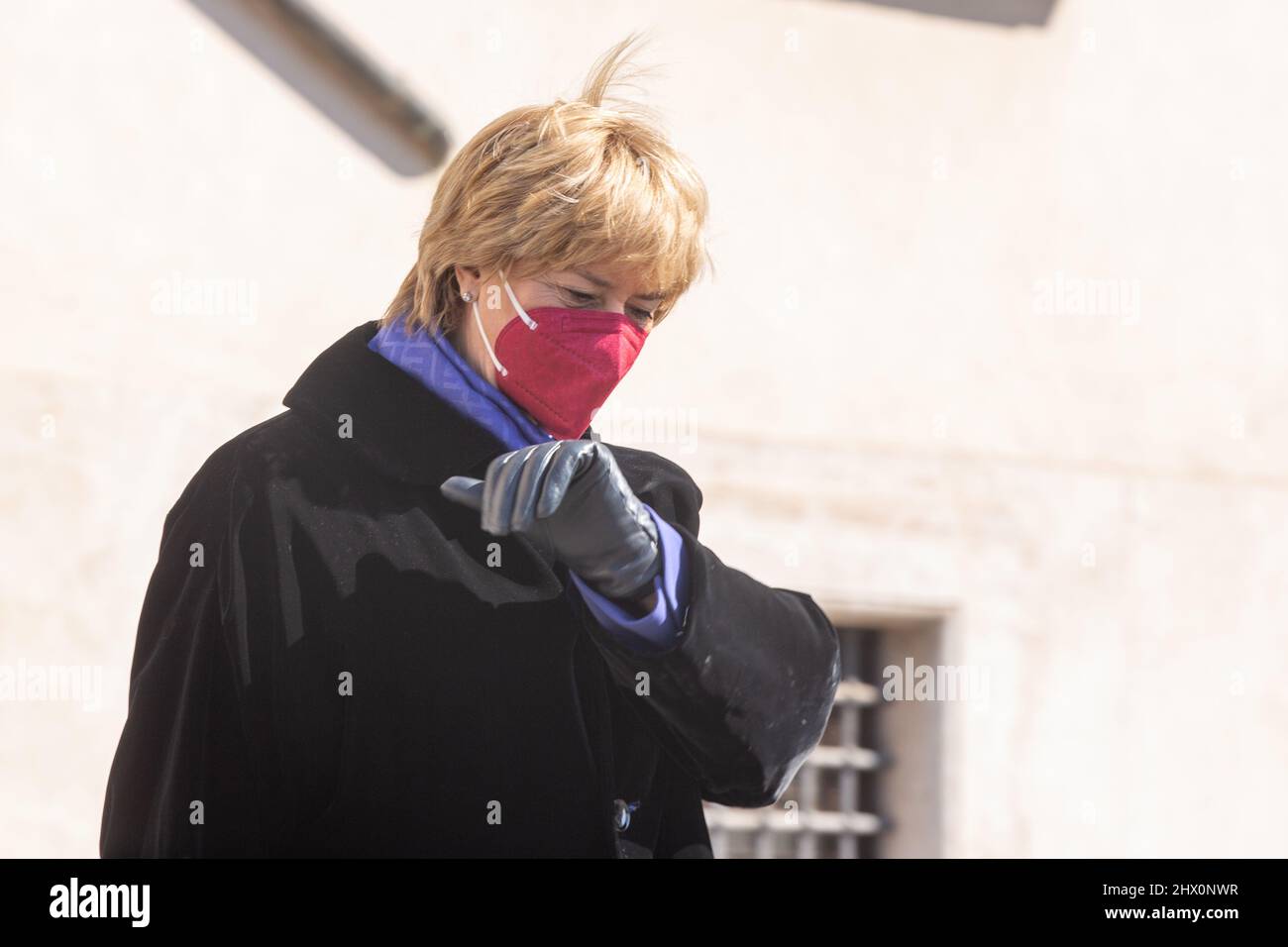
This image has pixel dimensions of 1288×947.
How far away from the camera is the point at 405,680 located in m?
2.26

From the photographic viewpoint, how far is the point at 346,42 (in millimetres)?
5578

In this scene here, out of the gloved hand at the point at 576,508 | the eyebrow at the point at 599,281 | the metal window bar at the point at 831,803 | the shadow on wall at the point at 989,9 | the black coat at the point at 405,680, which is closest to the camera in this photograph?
the gloved hand at the point at 576,508

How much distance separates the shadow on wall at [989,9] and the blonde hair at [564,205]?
13.4 feet

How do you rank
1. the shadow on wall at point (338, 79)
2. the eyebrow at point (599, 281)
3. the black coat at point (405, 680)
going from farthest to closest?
the shadow on wall at point (338, 79) → the eyebrow at point (599, 281) → the black coat at point (405, 680)

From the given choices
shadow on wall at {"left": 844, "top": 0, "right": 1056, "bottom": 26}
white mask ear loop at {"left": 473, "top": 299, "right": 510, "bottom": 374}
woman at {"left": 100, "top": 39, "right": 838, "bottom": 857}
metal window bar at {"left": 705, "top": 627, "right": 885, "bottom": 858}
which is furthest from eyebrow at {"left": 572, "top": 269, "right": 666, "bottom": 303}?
shadow on wall at {"left": 844, "top": 0, "right": 1056, "bottom": 26}

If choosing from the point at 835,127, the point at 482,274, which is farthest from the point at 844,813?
the point at 482,274

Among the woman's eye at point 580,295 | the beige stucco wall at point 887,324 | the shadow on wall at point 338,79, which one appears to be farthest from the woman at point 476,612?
the shadow on wall at point 338,79

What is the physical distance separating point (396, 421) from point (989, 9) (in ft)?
14.6

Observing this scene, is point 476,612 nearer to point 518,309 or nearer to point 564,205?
point 518,309

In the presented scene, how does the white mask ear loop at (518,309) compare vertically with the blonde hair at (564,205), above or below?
below

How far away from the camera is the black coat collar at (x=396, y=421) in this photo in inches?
Result: 94.3

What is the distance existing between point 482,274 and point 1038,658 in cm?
414

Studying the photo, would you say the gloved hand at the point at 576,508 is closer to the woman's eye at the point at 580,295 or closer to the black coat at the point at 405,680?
the black coat at the point at 405,680
